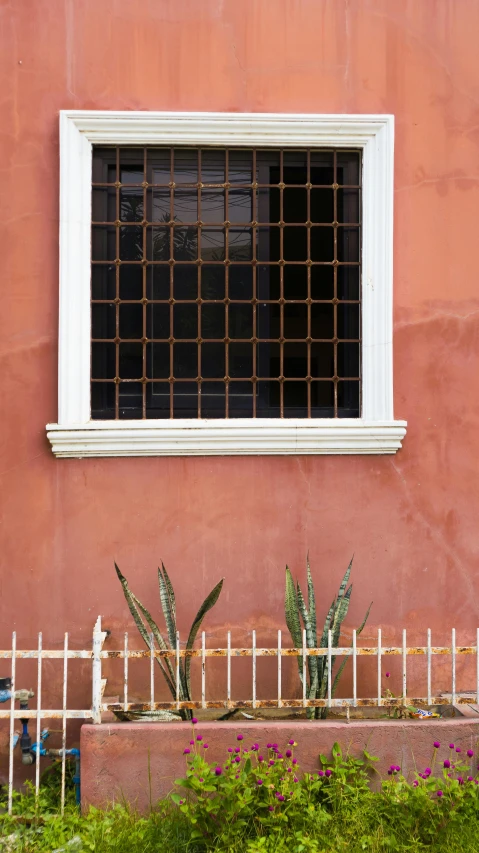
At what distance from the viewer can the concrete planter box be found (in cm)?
337

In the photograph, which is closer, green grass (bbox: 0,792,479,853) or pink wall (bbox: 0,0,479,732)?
green grass (bbox: 0,792,479,853)

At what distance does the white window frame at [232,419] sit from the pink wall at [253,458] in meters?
0.08

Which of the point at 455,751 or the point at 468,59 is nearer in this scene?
the point at 455,751

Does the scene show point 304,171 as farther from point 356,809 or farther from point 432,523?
point 356,809

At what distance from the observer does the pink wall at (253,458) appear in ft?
13.5

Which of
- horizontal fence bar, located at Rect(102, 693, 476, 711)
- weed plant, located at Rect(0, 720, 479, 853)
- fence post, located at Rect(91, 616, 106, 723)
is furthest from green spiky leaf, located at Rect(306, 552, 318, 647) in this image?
fence post, located at Rect(91, 616, 106, 723)

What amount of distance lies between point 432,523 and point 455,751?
1.23 m

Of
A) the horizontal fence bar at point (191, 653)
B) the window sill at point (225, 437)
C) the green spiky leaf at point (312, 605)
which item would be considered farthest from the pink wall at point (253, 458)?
the horizontal fence bar at point (191, 653)

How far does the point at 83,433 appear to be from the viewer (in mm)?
4066

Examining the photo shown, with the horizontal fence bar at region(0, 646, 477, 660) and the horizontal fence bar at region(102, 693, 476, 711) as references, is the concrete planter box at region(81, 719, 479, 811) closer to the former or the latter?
the horizontal fence bar at region(102, 693, 476, 711)

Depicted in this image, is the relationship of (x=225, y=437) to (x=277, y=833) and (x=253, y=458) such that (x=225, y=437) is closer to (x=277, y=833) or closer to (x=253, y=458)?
(x=253, y=458)

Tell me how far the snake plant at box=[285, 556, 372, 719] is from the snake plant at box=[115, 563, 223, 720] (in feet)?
1.24

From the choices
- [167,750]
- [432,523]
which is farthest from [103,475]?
[432,523]

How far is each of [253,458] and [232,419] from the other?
247 millimetres
